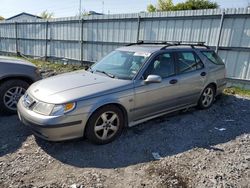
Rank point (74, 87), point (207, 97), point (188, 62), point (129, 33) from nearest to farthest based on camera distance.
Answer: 1. point (74, 87)
2. point (188, 62)
3. point (207, 97)
4. point (129, 33)

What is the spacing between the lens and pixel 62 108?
3348 millimetres

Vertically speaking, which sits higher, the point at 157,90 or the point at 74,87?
the point at 74,87

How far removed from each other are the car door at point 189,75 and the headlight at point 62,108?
2.29m

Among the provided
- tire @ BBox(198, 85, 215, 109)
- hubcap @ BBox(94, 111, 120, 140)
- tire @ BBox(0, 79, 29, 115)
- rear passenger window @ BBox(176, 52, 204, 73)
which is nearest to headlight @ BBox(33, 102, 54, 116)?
hubcap @ BBox(94, 111, 120, 140)

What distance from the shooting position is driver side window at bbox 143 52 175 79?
4.25 metres

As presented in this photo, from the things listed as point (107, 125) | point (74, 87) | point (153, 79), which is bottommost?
point (107, 125)

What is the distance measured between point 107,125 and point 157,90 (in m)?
1.17

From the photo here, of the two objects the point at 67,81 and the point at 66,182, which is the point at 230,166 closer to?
the point at 66,182

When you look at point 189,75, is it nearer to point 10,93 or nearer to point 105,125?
point 105,125

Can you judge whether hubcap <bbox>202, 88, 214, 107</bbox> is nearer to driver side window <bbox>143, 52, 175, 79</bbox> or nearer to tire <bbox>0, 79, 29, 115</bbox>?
driver side window <bbox>143, 52, 175, 79</bbox>

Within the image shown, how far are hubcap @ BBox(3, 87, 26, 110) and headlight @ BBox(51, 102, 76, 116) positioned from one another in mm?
2308

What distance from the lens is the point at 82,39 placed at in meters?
11.6

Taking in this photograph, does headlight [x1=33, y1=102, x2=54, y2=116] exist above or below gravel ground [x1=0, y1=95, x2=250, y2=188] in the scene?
above

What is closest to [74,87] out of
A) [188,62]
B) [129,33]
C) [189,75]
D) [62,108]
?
[62,108]
